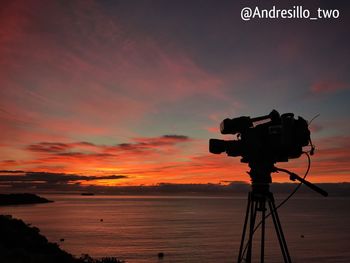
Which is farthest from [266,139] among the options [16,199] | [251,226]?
[16,199]

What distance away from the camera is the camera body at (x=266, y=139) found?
13.3 ft

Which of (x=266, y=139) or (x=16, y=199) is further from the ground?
(x=266, y=139)

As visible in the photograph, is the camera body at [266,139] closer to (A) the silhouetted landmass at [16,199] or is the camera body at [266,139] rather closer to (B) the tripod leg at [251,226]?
(B) the tripod leg at [251,226]

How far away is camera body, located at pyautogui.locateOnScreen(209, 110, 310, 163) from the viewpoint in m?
4.06

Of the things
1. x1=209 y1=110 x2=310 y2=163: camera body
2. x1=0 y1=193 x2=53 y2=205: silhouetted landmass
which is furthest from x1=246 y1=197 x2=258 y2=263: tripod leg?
x1=0 y1=193 x2=53 y2=205: silhouetted landmass

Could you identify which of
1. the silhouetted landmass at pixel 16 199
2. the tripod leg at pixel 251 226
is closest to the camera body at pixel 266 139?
the tripod leg at pixel 251 226

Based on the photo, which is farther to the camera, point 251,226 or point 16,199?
point 16,199

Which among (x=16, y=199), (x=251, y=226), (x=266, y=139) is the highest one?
(x=266, y=139)

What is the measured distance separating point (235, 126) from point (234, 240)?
3983 cm

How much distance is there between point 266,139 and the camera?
14.3 feet

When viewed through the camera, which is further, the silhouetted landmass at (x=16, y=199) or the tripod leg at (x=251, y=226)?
the silhouetted landmass at (x=16, y=199)

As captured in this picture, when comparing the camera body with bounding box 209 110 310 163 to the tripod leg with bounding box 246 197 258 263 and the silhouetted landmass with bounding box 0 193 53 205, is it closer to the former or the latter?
the tripod leg with bounding box 246 197 258 263

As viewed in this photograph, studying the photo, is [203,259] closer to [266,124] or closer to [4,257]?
[4,257]

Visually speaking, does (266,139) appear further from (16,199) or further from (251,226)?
(16,199)
